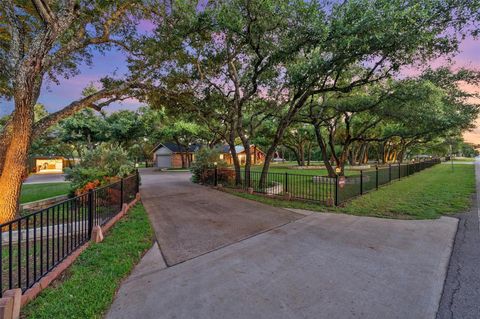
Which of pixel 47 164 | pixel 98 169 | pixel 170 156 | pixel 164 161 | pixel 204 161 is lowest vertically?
pixel 98 169

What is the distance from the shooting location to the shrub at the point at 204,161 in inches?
527

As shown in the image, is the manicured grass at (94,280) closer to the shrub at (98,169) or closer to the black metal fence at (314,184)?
the shrub at (98,169)

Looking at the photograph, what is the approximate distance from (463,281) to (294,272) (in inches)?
87.3

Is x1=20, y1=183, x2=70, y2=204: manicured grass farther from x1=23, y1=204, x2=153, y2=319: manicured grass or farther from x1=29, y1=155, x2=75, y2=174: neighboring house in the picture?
x1=29, y1=155, x2=75, y2=174: neighboring house

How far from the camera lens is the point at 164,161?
37781mm

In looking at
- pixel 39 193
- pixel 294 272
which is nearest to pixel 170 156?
pixel 39 193

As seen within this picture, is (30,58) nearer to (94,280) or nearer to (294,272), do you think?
(94,280)

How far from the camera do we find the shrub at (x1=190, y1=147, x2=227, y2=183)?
13.4 m

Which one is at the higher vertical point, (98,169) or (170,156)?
(170,156)

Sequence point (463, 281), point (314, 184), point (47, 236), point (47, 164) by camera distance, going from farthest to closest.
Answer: point (47, 164), point (314, 184), point (463, 281), point (47, 236)

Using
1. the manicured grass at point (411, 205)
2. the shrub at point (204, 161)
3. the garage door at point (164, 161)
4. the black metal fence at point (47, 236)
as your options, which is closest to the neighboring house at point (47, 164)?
the garage door at point (164, 161)

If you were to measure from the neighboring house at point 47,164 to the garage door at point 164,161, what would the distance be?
38.9 feet

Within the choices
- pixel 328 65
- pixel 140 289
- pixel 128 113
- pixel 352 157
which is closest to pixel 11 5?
pixel 140 289

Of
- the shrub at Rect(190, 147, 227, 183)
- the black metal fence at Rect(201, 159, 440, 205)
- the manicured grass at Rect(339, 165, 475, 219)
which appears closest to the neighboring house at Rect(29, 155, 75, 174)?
the shrub at Rect(190, 147, 227, 183)
